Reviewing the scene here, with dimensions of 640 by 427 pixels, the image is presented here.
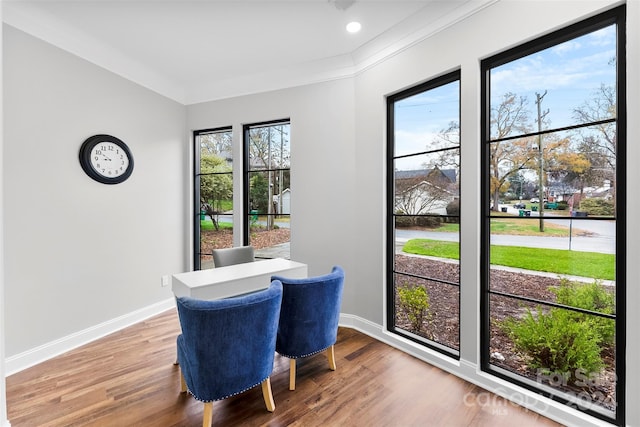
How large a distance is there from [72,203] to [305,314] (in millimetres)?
Result: 2407

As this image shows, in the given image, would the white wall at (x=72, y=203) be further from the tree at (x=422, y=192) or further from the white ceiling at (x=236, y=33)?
the tree at (x=422, y=192)

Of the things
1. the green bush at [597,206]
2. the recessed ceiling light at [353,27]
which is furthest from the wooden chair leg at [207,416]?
the recessed ceiling light at [353,27]

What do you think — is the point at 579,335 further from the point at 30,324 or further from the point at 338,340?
the point at 30,324

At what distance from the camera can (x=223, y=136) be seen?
3.95m

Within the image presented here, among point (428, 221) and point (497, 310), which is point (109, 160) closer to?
point (428, 221)

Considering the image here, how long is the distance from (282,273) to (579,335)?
1.98m

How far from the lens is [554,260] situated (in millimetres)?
1935

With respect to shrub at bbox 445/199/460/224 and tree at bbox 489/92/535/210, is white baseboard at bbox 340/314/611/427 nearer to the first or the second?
shrub at bbox 445/199/460/224

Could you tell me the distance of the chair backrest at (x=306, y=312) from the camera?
6.75ft

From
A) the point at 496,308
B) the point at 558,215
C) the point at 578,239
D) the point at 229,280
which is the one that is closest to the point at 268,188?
the point at 229,280

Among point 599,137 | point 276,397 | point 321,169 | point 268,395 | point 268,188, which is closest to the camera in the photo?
point 599,137

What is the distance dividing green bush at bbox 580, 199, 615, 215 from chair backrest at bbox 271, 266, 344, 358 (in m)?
1.60

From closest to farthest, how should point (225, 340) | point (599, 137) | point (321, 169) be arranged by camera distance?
point (225, 340), point (599, 137), point (321, 169)

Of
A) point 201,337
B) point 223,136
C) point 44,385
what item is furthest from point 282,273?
point 223,136
